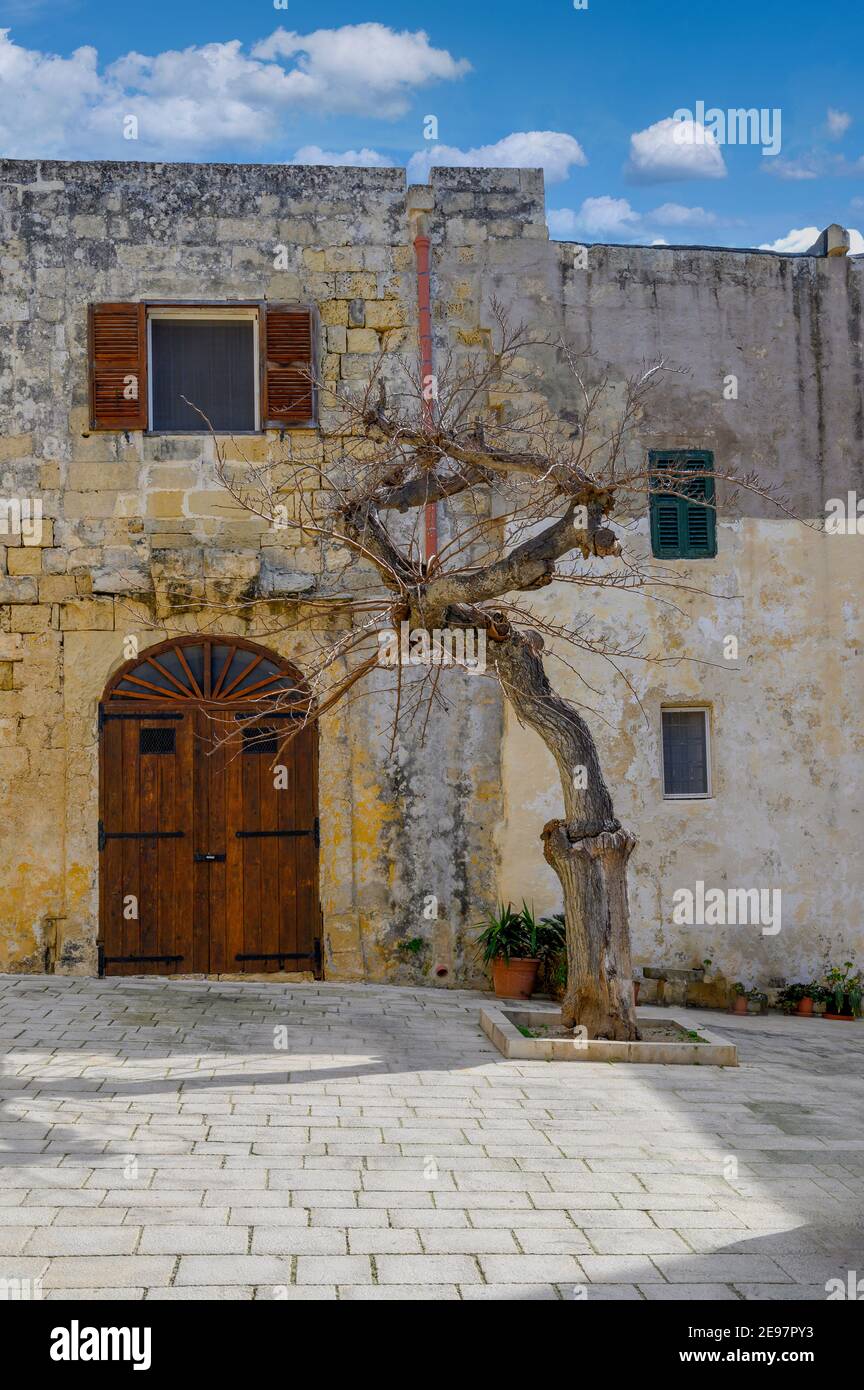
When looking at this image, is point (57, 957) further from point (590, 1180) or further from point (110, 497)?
point (590, 1180)

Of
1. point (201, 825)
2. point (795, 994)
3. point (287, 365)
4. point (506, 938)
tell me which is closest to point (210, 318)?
point (287, 365)

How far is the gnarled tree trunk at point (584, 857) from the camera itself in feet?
25.7

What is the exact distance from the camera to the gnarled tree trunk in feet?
25.7

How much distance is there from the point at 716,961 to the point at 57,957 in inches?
204

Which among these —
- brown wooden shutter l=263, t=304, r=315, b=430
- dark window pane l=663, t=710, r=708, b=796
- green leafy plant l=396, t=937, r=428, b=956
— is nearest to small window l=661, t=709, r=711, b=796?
dark window pane l=663, t=710, r=708, b=796

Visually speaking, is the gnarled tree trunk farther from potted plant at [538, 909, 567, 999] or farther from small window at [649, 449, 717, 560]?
small window at [649, 449, 717, 560]

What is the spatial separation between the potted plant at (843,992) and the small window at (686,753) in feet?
5.80

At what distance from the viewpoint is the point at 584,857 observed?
7.91m

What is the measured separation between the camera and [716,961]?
34.6 feet

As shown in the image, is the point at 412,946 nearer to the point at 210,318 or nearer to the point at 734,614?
the point at 734,614

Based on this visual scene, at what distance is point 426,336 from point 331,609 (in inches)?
96.6

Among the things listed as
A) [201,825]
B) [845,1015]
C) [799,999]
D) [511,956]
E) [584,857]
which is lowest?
[845,1015]
